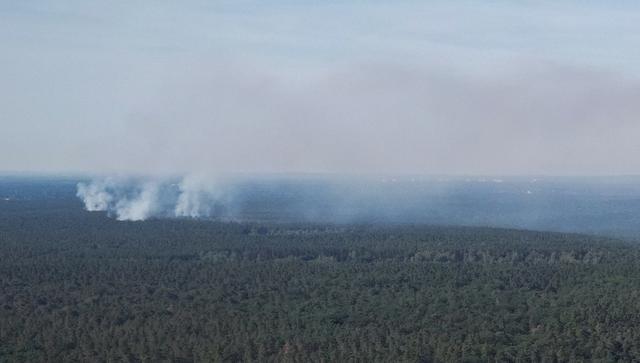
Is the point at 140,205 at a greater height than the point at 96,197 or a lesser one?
lesser

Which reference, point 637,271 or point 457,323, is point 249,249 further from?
point 457,323

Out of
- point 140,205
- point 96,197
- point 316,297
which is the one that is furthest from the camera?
point 96,197

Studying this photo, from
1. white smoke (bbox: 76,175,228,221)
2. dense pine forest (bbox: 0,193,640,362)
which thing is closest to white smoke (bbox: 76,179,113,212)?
white smoke (bbox: 76,175,228,221)

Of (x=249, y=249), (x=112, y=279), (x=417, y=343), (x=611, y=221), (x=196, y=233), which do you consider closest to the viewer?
(x=417, y=343)

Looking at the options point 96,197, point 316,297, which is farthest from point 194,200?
point 316,297

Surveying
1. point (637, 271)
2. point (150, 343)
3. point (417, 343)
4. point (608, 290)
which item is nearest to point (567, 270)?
point (637, 271)

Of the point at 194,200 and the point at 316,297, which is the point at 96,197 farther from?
the point at 316,297

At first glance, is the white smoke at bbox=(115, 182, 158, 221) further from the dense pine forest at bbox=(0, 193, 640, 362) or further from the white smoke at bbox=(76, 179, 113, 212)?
the dense pine forest at bbox=(0, 193, 640, 362)
